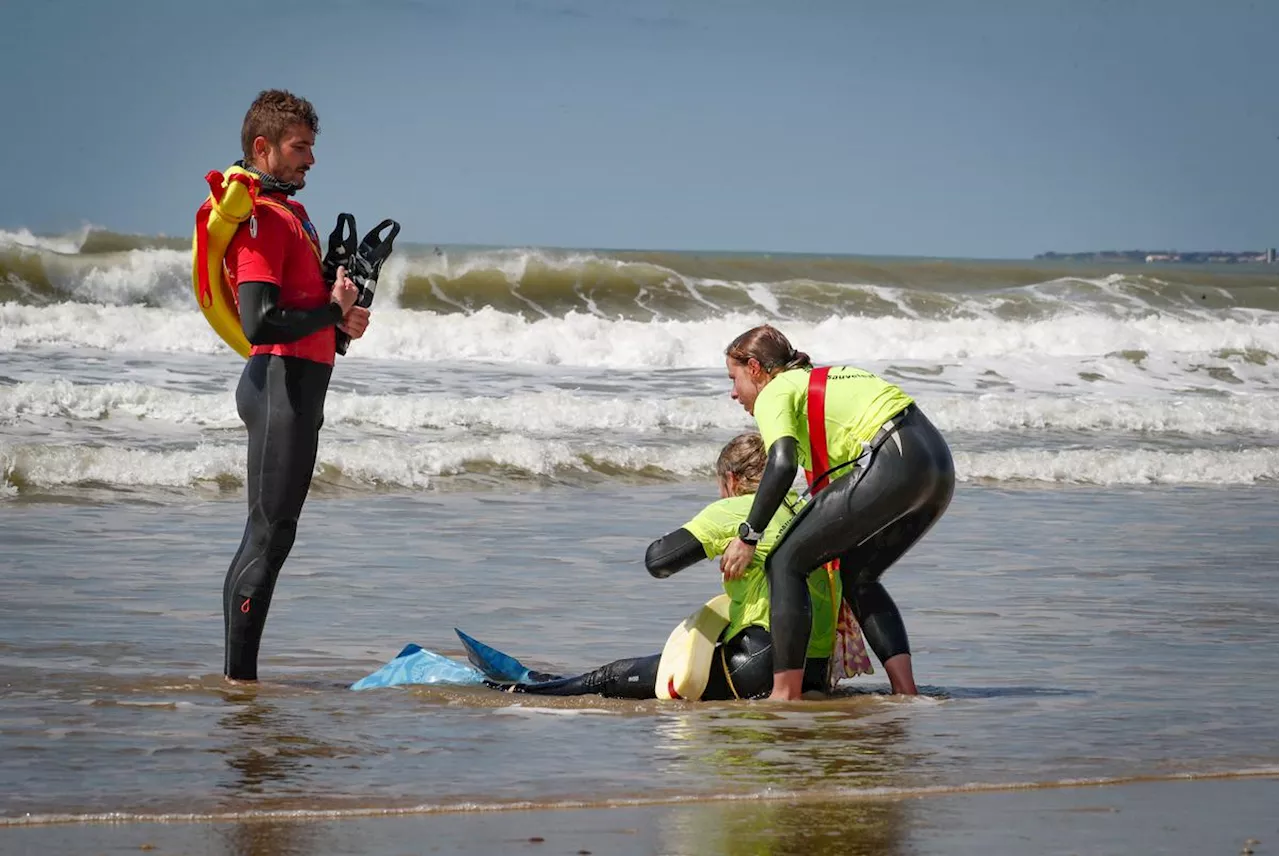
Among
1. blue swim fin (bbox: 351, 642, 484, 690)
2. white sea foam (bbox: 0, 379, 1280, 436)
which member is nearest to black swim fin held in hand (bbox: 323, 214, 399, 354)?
blue swim fin (bbox: 351, 642, 484, 690)

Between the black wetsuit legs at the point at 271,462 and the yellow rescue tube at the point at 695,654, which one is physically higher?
the black wetsuit legs at the point at 271,462

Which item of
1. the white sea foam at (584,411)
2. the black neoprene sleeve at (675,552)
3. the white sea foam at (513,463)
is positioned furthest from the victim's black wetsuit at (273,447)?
the white sea foam at (584,411)

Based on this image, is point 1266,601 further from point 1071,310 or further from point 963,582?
point 1071,310

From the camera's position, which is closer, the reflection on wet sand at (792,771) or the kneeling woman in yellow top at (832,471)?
the reflection on wet sand at (792,771)

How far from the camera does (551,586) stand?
8977 mm

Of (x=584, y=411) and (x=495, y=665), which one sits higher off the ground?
(x=584, y=411)

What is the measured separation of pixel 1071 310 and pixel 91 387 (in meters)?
26.2

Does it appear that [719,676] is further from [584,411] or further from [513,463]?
[584,411]

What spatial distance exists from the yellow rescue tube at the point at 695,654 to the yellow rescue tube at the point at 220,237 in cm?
190

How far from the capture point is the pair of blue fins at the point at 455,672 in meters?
6.47

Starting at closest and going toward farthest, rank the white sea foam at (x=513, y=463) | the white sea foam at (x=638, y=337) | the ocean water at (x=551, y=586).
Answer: the ocean water at (x=551, y=586) < the white sea foam at (x=513, y=463) < the white sea foam at (x=638, y=337)

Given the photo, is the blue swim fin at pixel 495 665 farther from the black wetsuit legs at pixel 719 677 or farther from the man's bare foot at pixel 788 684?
the man's bare foot at pixel 788 684

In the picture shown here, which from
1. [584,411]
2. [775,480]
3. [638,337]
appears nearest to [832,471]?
[775,480]

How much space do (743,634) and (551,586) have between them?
9.40ft
